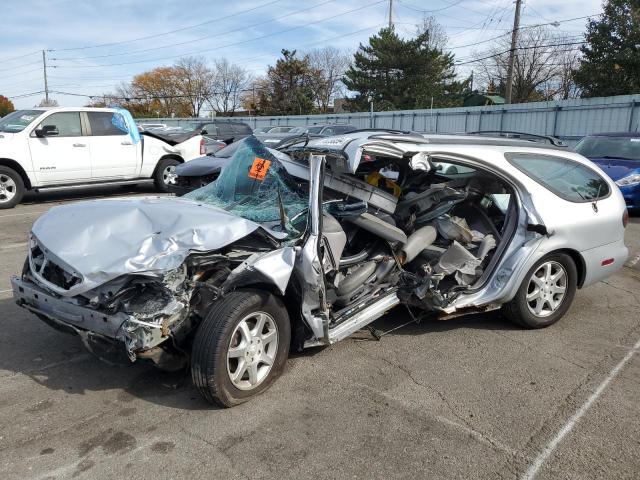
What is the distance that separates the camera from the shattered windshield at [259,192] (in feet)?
12.7

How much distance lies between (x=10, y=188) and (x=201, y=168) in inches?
165

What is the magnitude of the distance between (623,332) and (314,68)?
67270 millimetres

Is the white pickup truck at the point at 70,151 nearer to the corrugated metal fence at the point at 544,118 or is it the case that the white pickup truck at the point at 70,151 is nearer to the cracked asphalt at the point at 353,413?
the cracked asphalt at the point at 353,413

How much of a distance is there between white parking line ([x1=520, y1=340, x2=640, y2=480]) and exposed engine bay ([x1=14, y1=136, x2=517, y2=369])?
4.01ft

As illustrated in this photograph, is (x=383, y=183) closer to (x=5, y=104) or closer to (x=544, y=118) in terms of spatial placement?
(x=544, y=118)

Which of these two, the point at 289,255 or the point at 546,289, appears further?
the point at 546,289

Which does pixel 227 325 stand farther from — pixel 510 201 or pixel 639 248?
pixel 639 248

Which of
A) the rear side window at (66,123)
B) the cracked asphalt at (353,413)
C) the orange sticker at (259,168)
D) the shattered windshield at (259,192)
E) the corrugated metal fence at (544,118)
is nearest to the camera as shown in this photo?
the cracked asphalt at (353,413)

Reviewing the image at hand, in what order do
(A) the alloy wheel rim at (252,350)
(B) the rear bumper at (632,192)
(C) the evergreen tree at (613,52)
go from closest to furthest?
(A) the alloy wheel rim at (252,350), (B) the rear bumper at (632,192), (C) the evergreen tree at (613,52)

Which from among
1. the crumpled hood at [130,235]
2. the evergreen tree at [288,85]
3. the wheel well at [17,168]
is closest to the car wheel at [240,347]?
the crumpled hood at [130,235]

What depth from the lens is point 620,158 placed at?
11.2 meters

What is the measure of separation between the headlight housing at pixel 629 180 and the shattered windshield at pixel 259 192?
8.43m

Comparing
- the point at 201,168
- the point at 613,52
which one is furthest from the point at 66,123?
the point at 613,52

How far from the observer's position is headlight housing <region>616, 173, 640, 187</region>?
10375 millimetres
